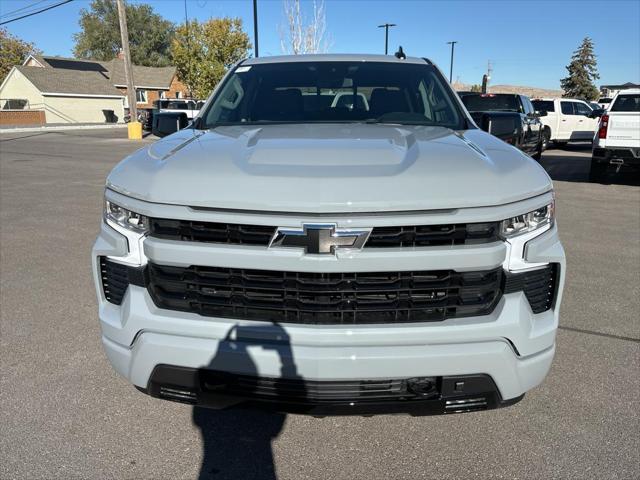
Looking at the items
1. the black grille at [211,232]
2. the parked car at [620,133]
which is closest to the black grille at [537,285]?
the black grille at [211,232]

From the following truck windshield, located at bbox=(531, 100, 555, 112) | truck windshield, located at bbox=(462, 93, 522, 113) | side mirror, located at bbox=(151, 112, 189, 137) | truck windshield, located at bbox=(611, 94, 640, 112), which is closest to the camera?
side mirror, located at bbox=(151, 112, 189, 137)

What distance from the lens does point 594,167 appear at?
11.9 meters

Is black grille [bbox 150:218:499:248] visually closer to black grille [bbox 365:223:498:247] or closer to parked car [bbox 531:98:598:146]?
black grille [bbox 365:223:498:247]

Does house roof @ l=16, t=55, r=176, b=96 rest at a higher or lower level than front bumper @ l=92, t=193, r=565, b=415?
higher

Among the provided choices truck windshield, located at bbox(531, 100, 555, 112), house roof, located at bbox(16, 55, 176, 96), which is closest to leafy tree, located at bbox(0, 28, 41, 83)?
house roof, located at bbox(16, 55, 176, 96)

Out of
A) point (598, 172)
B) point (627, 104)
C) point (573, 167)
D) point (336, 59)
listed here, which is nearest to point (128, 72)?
point (573, 167)

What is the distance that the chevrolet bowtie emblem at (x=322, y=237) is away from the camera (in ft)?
6.61

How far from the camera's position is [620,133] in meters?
10.8

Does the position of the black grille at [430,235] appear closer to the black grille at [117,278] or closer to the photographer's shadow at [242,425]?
the photographer's shadow at [242,425]

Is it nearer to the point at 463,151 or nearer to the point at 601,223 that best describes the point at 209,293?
the point at 463,151

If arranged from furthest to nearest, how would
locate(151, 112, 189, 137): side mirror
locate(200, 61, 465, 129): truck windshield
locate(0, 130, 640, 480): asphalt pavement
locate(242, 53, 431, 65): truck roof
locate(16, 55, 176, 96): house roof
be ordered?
locate(16, 55, 176, 96): house roof < locate(242, 53, 431, 65): truck roof < locate(151, 112, 189, 137): side mirror < locate(200, 61, 465, 129): truck windshield < locate(0, 130, 640, 480): asphalt pavement

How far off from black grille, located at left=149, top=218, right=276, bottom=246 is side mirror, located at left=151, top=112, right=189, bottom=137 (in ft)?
6.11

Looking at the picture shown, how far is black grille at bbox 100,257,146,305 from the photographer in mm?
2232

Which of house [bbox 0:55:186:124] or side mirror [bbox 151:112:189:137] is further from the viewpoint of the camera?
house [bbox 0:55:186:124]
